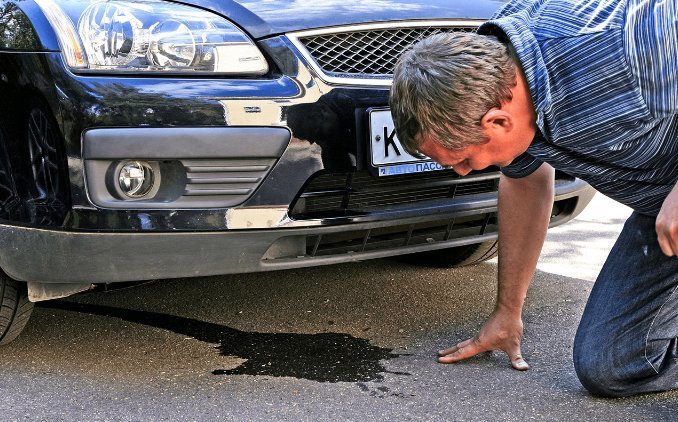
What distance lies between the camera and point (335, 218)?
2.76m

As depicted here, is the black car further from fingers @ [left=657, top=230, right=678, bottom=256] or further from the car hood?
fingers @ [left=657, top=230, right=678, bottom=256]

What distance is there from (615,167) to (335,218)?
85cm

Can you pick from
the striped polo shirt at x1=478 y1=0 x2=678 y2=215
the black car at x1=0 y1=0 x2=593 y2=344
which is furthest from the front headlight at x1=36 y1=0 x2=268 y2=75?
the striped polo shirt at x1=478 y1=0 x2=678 y2=215

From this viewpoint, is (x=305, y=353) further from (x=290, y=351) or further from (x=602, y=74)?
(x=602, y=74)

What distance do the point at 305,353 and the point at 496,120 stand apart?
1201 mm

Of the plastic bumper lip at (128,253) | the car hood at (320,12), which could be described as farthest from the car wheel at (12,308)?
the car hood at (320,12)

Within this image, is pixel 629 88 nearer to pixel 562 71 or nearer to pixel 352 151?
pixel 562 71

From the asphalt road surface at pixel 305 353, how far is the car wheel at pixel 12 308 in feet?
A: 0.30

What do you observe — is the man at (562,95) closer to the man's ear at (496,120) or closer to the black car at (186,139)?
the man's ear at (496,120)

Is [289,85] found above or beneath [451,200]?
above

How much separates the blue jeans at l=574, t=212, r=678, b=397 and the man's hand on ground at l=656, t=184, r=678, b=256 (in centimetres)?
52

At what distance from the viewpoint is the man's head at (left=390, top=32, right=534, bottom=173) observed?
6.53 ft

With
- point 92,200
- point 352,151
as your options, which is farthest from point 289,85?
point 92,200

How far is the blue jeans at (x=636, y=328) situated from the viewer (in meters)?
2.55
